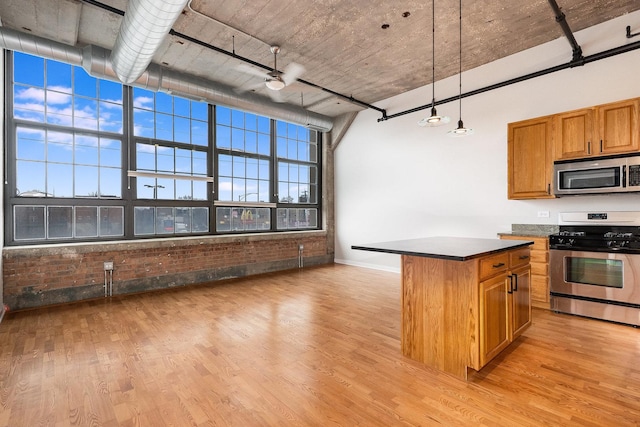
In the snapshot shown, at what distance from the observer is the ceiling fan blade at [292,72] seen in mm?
4781

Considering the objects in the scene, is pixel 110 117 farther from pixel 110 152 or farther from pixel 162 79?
pixel 162 79

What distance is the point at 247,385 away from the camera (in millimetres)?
2193

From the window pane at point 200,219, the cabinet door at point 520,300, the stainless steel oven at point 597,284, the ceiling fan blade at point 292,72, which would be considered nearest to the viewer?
the cabinet door at point 520,300

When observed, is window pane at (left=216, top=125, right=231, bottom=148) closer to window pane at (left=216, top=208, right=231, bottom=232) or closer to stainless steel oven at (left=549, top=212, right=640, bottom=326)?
window pane at (left=216, top=208, right=231, bottom=232)

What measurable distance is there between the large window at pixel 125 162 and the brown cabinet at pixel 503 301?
15.2ft

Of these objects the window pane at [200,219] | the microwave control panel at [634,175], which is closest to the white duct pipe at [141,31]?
the window pane at [200,219]

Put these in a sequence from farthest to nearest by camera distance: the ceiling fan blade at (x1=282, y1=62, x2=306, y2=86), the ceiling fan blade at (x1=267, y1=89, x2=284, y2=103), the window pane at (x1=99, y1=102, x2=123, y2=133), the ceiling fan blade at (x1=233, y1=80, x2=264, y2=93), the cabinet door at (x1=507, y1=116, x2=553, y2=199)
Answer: the ceiling fan blade at (x1=267, y1=89, x2=284, y2=103) < the ceiling fan blade at (x1=233, y1=80, x2=264, y2=93) < the ceiling fan blade at (x1=282, y1=62, x2=306, y2=86) < the window pane at (x1=99, y1=102, x2=123, y2=133) < the cabinet door at (x1=507, y1=116, x2=553, y2=199)

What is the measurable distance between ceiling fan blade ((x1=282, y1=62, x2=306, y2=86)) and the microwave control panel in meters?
4.29

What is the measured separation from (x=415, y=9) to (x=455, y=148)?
Answer: 95.2 inches

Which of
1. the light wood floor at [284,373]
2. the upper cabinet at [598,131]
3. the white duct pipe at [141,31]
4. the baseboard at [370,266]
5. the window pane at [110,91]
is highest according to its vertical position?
the window pane at [110,91]

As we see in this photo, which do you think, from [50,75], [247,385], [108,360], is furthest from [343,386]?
[50,75]

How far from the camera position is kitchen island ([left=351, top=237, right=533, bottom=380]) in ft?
7.34

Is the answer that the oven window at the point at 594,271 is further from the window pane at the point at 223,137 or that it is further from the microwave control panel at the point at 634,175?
the window pane at the point at 223,137

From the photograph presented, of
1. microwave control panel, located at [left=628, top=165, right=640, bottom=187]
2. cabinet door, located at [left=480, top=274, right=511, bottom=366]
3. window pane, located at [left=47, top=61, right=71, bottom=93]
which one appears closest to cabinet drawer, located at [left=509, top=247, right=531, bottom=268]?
cabinet door, located at [left=480, top=274, right=511, bottom=366]
